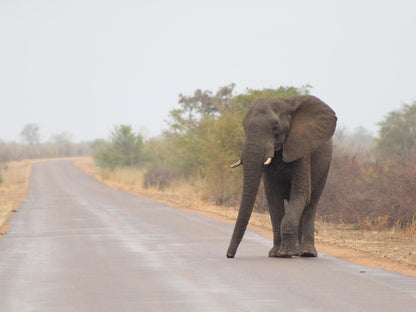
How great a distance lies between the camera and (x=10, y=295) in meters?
8.91

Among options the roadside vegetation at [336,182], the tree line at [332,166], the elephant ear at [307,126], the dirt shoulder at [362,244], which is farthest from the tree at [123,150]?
the elephant ear at [307,126]

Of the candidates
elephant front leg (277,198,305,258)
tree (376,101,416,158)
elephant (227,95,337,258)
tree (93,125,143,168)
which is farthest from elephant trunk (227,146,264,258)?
tree (93,125,143,168)

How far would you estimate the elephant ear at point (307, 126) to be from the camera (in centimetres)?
1231

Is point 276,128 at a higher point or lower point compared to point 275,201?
higher

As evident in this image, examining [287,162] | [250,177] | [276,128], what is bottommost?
[250,177]

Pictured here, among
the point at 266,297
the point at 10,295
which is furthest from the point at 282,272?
the point at 10,295

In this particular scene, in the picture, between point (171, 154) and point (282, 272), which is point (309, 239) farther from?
point (171, 154)

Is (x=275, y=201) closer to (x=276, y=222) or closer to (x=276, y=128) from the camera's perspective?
(x=276, y=222)

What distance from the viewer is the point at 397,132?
4553 cm

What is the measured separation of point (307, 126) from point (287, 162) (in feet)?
2.35

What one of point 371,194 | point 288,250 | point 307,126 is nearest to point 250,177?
point 288,250

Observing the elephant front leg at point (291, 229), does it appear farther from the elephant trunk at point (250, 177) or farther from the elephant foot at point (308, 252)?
the elephant trunk at point (250, 177)

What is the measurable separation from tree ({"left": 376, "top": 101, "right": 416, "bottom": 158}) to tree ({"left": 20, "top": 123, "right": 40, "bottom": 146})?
144124 mm

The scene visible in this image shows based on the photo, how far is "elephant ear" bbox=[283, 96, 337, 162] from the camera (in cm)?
1231
